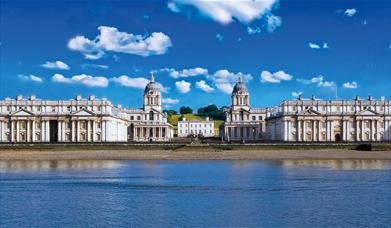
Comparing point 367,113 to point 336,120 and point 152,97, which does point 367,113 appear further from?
point 152,97

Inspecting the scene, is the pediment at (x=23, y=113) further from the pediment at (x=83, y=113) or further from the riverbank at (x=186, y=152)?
the riverbank at (x=186, y=152)

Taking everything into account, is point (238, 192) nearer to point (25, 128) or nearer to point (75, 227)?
point (75, 227)

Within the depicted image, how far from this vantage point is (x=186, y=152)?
8638cm

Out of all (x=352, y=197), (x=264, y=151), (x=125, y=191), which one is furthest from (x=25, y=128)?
(x=352, y=197)

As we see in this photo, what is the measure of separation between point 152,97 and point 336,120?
1785 inches

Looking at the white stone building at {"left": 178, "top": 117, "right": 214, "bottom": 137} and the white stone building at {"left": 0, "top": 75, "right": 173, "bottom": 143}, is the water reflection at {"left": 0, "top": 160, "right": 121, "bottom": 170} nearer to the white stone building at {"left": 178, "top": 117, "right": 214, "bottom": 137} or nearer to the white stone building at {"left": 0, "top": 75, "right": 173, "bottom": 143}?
the white stone building at {"left": 0, "top": 75, "right": 173, "bottom": 143}

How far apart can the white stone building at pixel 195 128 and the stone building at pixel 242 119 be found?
42388mm

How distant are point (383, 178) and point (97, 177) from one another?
24.2m

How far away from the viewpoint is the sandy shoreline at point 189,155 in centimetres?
→ 8088

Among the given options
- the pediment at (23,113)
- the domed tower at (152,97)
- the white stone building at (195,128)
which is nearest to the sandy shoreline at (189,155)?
the pediment at (23,113)

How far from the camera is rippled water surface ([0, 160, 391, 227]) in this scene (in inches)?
1199

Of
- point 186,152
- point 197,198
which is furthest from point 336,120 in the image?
point 197,198

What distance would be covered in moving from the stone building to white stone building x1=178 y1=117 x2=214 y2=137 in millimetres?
42388

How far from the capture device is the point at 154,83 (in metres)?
144
